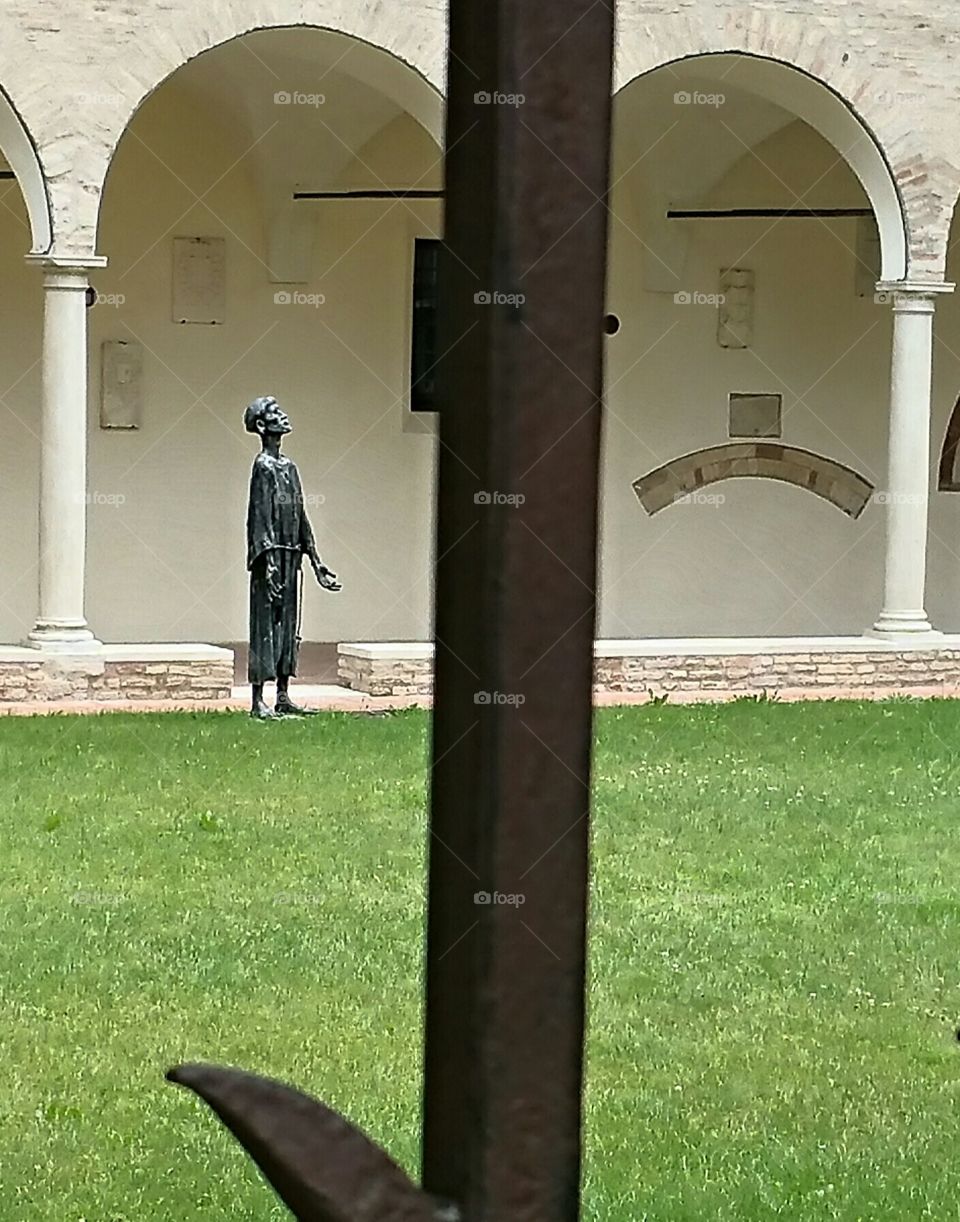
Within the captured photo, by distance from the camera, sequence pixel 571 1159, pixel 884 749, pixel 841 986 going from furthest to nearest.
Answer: pixel 884 749, pixel 841 986, pixel 571 1159

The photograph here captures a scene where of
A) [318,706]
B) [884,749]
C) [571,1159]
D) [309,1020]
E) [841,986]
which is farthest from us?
[318,706]

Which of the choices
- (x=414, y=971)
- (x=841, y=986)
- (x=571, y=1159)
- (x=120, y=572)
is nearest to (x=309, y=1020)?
(x=414, y=971)

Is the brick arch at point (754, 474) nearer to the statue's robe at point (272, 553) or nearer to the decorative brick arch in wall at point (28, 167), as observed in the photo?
the statue's robe at point (272, 553)

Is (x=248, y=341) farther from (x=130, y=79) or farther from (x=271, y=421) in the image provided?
(x=271, y=421)

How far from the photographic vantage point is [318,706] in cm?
1445

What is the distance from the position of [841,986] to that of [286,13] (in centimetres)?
942

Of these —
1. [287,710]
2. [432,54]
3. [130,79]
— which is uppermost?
[432,54]

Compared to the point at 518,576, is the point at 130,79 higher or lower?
higher

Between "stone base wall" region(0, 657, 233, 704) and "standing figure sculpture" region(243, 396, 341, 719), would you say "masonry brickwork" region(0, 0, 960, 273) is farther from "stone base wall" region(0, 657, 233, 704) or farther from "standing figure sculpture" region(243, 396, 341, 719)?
"stone base wall" region(0, 657, 233, 704)

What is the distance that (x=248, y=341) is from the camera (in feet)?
60.7

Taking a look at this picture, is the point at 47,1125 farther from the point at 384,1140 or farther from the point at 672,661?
the point at 672,661

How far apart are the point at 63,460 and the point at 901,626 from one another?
6.22 meters

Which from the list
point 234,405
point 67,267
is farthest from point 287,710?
point 234,405

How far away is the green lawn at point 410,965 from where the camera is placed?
5430 millimetres
